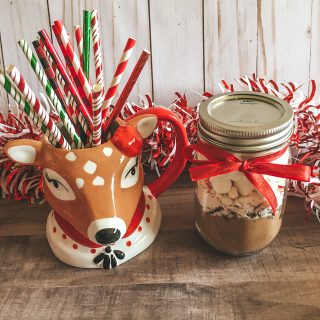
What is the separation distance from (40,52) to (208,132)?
0.22 metres

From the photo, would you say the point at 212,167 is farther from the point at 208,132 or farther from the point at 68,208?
the point at 68,208

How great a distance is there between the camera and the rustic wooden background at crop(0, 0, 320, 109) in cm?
80

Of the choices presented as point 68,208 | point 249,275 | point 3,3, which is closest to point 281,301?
point 249,275

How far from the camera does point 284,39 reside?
0.83 m

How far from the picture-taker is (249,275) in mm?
649

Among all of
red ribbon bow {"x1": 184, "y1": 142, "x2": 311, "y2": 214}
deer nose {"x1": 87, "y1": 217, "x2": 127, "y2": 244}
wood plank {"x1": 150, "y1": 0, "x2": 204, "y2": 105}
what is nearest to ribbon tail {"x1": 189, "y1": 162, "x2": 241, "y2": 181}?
red ribbon bow {"x1": 184, "y1": 142, "x2": 311, "y2": 214}

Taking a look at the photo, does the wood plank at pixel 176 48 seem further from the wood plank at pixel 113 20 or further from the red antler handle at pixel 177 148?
the red antler handle at pixel 177 148

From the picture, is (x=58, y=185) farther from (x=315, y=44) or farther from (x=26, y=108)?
(x=315, y=44)

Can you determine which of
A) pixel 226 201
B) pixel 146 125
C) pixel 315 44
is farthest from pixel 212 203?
pixel 315 44

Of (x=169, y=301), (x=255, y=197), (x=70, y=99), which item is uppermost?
(x=70, y=99)

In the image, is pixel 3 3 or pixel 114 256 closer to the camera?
pixel 114 256

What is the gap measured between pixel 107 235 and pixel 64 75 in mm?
198

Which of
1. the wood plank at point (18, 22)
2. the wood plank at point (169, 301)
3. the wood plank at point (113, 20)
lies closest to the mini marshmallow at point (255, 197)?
the wood plank at point (169, 301)

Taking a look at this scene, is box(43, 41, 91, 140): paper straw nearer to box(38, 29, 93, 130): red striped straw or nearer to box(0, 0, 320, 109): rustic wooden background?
box(38, 29, 93, 130): red striped straw
